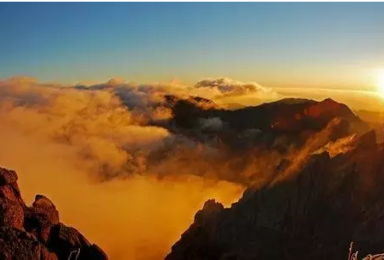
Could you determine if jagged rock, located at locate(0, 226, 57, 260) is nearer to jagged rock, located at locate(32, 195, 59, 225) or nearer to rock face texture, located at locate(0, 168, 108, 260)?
rock face texture, located at locate(0, 168, 108, 260)

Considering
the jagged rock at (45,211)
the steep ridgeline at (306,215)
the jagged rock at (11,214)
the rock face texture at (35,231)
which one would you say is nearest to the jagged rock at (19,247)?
the rock face texture at (35,231)

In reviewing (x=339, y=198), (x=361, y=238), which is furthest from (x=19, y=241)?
(x=339, y=198)

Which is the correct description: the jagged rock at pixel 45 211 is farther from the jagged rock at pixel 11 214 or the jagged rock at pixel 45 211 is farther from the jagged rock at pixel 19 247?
the jagged rock at pixel 19 247

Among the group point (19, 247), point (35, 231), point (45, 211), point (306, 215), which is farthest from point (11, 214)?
point (306, 215)

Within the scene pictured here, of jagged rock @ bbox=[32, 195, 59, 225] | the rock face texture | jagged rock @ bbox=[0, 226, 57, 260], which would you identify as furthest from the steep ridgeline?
jagged rock @ bbox=[0, 226, 57, 260]

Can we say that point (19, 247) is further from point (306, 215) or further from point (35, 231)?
point (306, 215)

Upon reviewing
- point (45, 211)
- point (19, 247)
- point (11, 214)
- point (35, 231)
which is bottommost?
point (35, 231)
